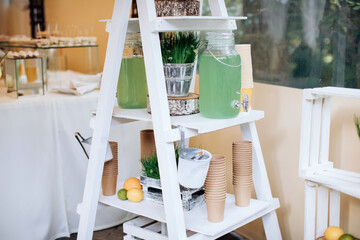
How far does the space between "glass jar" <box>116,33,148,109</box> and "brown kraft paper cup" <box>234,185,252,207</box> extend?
46cm

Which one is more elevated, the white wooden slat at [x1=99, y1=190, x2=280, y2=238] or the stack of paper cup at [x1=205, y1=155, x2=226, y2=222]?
the stack of paper cup at [x1=205, y1=155, x2=226, y2=222]

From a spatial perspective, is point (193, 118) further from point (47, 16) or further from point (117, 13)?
point (47, 16)

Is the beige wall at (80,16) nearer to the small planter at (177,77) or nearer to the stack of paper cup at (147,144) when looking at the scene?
the stack of paper cup at (147,144)

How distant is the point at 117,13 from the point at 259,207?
824 millimetres

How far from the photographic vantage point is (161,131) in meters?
1.38

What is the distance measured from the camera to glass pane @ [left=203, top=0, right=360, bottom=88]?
1715 mm

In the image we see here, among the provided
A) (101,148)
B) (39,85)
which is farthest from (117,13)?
(39,85)

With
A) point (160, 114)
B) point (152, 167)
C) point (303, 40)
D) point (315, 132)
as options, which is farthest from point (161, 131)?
point (303, 40)

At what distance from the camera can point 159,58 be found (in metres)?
1.37

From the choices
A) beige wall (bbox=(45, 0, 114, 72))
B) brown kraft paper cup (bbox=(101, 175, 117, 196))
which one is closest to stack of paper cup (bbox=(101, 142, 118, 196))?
brown kraft paper cup (bbox=(101, 175, 117, 196))

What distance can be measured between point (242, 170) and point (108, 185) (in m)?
0.51

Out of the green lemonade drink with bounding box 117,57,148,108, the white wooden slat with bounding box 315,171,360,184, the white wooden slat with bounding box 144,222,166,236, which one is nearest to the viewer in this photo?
the white wooden slat with bounding box 315,171,360,184

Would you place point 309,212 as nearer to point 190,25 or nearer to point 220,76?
point 220,76

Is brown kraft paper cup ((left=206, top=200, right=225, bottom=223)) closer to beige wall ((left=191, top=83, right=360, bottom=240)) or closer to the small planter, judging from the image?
the small planter
